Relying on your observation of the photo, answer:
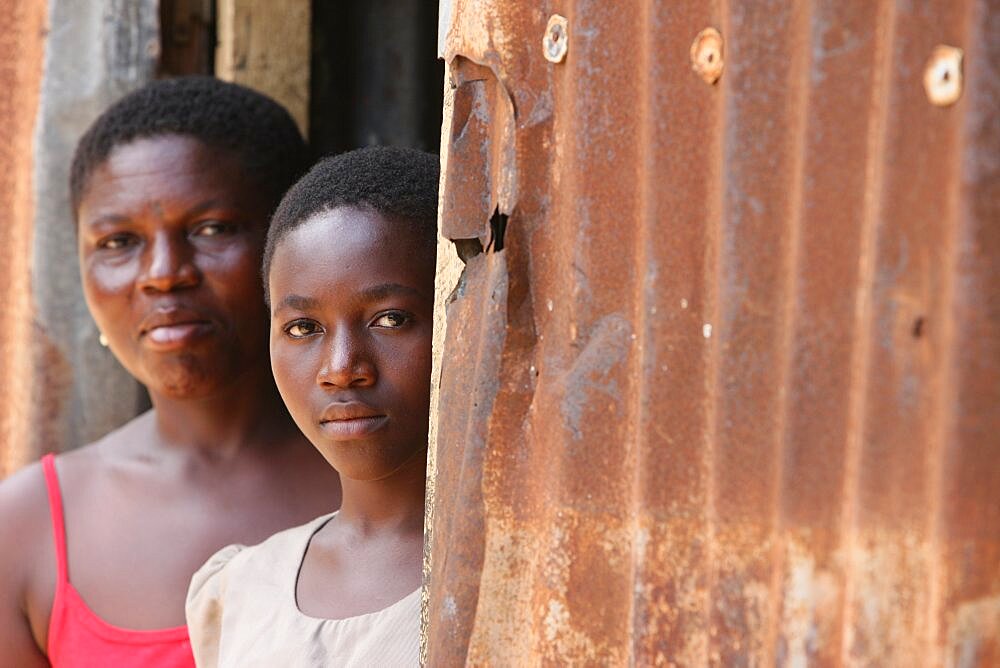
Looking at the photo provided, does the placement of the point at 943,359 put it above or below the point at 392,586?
above

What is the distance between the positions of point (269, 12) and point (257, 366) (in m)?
1.09

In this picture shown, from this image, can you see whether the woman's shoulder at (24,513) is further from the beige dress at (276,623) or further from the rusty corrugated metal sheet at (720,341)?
the rusty corrugated metal sheet at (720,341)

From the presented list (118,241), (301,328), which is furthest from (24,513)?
(301,328)

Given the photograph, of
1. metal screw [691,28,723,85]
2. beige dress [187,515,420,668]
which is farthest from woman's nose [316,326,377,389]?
metal screw [691,28,723,85]

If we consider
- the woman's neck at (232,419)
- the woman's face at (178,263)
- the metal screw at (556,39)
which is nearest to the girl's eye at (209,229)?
the woman's face at (178,263)

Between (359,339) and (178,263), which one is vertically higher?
(178,263)

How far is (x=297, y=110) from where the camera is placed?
3.16 metres

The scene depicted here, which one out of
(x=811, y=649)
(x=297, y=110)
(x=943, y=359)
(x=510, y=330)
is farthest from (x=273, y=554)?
(x=297, y=110)

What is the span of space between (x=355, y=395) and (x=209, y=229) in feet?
2.80

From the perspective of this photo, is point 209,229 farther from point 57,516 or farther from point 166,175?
point 57,516

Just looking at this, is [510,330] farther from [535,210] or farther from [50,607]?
[50,607]

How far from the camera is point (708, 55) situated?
3.66ft

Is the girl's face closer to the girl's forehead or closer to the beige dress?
the girl's forehead

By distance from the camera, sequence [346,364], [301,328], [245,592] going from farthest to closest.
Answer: [245,592] < [301,328] < [346,364]
